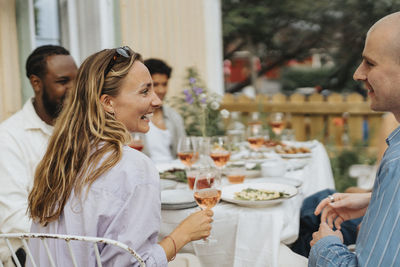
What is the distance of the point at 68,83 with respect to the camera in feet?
8.82

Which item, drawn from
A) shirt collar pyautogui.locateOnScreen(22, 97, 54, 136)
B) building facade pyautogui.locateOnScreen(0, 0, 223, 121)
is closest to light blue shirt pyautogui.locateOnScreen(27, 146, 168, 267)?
shirt collar pyautogui.locateOnScreen(22, 97, 54, 136)

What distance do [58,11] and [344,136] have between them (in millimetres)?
4543

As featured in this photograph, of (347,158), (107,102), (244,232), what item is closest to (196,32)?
(347,158)

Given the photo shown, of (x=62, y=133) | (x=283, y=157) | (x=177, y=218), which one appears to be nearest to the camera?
(x=62, y=133)

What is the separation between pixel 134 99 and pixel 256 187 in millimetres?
898

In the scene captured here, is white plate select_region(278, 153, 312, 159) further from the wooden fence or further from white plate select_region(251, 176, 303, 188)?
the wooden fence

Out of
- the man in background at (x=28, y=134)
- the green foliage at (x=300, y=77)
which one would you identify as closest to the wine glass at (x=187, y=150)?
the man in background at (x=28, y=134)

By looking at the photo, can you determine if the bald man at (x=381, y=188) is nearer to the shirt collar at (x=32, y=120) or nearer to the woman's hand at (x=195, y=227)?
the woman's hand at (x=195, y=227)

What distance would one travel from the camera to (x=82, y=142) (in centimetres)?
146

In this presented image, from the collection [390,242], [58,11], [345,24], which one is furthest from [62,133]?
[345,24]

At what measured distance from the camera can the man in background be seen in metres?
2.21

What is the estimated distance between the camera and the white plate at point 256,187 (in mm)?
1917

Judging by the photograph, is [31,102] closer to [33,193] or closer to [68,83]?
[68,83]

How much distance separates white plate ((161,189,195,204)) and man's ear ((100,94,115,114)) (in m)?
0.59
